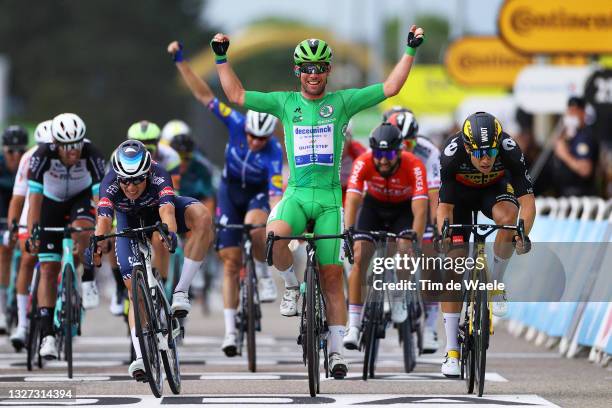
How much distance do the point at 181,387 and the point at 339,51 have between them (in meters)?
87.8

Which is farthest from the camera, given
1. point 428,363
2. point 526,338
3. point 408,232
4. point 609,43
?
point 609,43

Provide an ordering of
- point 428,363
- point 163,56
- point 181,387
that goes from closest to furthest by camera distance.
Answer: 1. point 181,387
2. point 428,363
3. point 163,56

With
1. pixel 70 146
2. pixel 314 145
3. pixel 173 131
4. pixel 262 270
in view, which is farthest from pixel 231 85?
pixel 173 131

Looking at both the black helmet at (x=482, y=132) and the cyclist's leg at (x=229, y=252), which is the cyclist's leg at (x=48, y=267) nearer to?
the cyclist's leg at (x=229, y=252)

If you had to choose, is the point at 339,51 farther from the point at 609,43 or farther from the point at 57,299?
the point at 57,299

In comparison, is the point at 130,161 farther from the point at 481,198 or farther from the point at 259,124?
the point at 259,124

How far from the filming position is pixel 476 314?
11508 millimetres

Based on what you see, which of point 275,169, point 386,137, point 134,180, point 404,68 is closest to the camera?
point 134,180

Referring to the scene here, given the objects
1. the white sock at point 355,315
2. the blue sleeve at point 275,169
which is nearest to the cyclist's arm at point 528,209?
the white sock at point 355,315

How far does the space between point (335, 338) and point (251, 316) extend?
2.32 metres

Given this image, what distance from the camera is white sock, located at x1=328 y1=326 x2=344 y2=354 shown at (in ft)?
39.0

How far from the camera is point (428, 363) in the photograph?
589 inches

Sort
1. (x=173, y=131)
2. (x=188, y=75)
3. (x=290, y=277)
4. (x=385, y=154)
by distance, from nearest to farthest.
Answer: (x=290, y=277) → (x=385, y=154) → (x=188, y=75) → (x=173, y=131)

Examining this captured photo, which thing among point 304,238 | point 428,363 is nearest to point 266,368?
point 428,363
